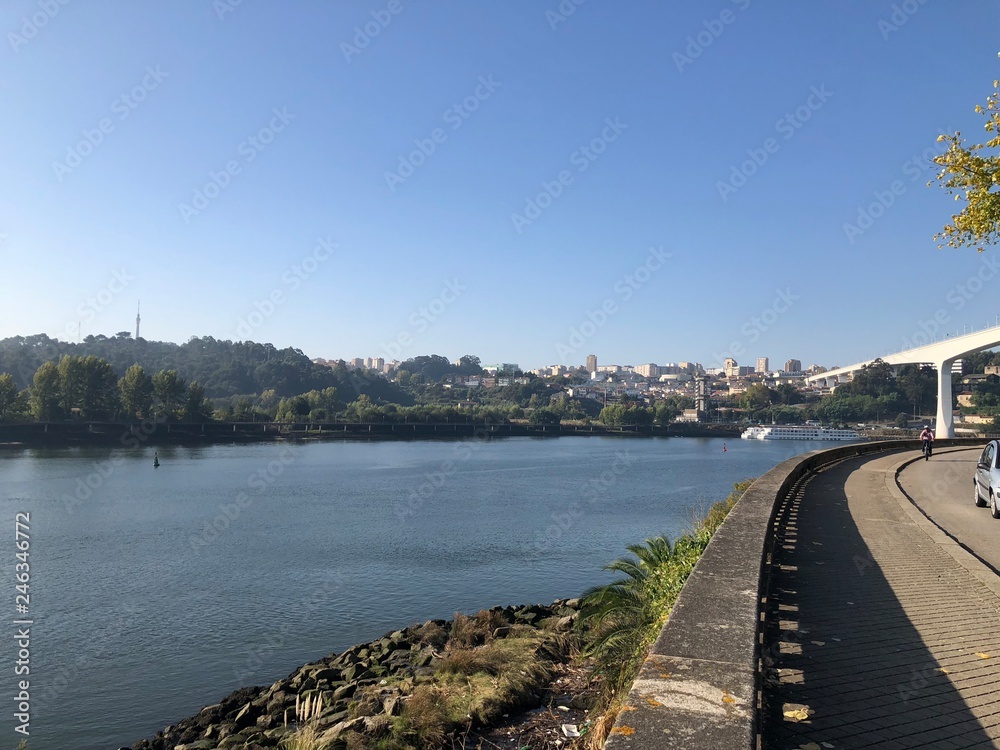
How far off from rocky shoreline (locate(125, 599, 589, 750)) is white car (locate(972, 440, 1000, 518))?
709cm

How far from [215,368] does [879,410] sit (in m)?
136

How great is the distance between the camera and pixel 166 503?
1507 inches

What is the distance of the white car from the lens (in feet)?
37.9

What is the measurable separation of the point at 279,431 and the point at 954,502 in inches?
3894

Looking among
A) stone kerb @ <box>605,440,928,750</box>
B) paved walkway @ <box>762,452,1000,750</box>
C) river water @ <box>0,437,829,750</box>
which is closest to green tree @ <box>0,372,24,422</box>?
river water @ <box>0,437,829,750</box>

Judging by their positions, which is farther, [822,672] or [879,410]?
[879,410]

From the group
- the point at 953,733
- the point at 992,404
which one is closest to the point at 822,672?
the point at 953,733

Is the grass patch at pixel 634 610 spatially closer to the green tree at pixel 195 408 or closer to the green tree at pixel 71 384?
the green tree at pixel 71 384

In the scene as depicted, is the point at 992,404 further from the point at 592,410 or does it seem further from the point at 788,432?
the point at 592,410

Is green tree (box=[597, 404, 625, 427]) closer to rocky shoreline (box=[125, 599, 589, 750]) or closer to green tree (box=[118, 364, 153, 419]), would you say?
green tree (box=[118, 364, 153, 419])

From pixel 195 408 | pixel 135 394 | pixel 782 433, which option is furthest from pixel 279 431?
pixel 782 433

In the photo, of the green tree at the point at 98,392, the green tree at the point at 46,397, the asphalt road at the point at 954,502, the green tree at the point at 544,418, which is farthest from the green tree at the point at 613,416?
the asphalt road at the point at 954,502

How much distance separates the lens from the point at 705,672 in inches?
130

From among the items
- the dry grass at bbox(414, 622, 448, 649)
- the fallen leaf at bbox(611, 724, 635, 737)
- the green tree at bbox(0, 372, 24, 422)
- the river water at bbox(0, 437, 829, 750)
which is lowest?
the river water at bbox(0, 437, 829, 750)
